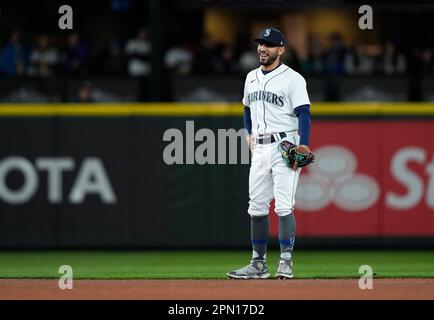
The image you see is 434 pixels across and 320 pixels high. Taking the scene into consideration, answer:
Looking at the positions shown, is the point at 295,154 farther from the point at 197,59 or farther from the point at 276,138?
the point at 197,59

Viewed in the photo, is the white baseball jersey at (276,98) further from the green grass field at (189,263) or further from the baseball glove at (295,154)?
the green grass field at (189,263)

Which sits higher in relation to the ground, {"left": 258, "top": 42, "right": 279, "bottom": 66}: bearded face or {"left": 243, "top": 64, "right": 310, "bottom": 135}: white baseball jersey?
{"left": 258, "top": 42, "right": 279, "bottom": 66}: bearded face

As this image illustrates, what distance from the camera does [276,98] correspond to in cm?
893

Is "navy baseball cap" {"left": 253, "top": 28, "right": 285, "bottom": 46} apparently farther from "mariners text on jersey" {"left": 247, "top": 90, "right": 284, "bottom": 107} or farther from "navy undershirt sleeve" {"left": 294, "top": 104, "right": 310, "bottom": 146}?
"navy undershirt sleeve" {"left": 294, "top": 104, "right": 310, "bottom": 146}

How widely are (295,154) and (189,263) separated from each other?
2.79m

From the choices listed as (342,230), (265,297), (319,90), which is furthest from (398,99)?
(265,297)

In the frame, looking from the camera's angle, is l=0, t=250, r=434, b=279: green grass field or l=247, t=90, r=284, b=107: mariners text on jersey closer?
l=247, t=90, r=284, b=107: mariners text on jersey

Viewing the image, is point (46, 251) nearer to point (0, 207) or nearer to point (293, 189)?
point (0, 207)

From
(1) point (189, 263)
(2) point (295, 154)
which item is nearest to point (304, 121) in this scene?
(2) point (295, 154)

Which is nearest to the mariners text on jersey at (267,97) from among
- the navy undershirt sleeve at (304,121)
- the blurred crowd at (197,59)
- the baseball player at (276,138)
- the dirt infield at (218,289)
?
the baseball player at (276,138)

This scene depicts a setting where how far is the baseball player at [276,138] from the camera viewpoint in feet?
29.1

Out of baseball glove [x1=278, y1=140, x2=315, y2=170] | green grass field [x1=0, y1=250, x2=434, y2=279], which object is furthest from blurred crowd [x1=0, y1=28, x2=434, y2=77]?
baseball glove [x1=278, y1=140, x2=315, y2=170]

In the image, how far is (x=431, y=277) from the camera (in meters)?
9.63

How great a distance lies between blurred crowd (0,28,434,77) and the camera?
48.3 feet
